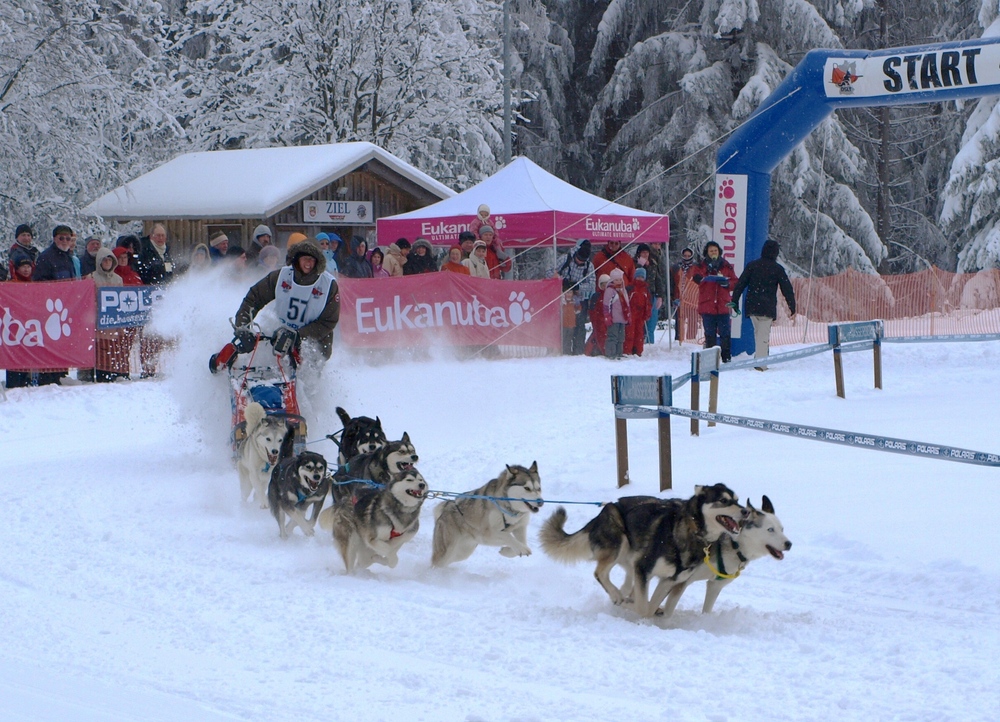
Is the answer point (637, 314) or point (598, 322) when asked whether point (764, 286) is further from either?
point (598, 322)

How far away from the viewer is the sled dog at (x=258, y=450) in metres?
8.05

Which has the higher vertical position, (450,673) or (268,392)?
(268,392)

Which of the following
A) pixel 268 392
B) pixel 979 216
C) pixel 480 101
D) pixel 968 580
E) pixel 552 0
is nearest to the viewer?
pixel 968 580

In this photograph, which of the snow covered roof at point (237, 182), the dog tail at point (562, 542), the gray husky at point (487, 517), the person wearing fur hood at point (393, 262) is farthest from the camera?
the snow covered roof at point (237, 182)

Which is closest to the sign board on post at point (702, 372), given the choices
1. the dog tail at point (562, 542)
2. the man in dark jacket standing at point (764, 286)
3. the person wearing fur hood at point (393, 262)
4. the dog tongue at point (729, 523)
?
the dog tail at point (562, 542)

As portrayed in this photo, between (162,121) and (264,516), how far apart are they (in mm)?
16643

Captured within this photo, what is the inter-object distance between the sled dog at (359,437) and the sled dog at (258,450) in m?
0.42

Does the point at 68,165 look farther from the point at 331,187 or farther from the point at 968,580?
the point at 968,580

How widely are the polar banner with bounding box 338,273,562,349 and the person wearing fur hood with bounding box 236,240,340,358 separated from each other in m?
5.99

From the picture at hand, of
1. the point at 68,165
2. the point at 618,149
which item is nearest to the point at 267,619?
the point at 68,165

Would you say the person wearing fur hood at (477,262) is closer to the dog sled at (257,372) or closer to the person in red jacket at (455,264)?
the person in red jacket at (455,264)

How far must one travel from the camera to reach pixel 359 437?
8.19m

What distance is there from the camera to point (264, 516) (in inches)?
328

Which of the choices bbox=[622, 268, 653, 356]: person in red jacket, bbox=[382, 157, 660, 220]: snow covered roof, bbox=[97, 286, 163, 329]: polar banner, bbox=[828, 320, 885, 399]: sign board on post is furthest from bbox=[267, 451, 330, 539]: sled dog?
bbox=[382, 157, 660, 220]: snow covered roof
